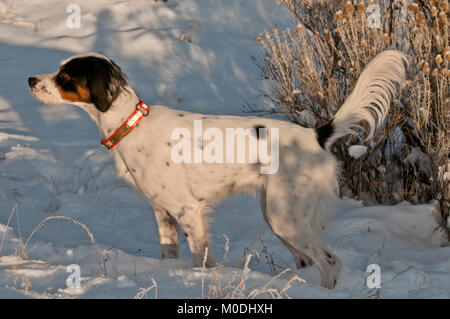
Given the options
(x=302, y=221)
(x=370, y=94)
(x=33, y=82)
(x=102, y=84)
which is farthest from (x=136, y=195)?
(x=370, y=94)

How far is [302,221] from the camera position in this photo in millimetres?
3637

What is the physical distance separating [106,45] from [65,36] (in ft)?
2.71

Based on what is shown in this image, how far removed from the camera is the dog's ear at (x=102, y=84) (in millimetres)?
3742

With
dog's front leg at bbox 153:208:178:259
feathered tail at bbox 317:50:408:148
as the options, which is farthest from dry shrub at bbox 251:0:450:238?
dog's front leg at bbox 153:208:178:259

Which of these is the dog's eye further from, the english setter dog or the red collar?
the red collar

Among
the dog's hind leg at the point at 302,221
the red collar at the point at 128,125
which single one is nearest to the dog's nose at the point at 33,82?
the red collar at the point at 128,125

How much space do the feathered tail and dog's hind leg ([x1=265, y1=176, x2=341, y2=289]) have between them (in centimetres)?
39

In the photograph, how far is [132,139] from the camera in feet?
12.3

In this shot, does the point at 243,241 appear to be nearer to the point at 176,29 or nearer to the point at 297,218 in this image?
the point at 297,218

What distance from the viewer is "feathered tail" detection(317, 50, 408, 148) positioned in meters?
3.65

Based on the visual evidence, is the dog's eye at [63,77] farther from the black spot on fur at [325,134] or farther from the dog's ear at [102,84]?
the black spot on fur at [325,134]

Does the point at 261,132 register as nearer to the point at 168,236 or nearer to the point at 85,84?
the point at 168,236
